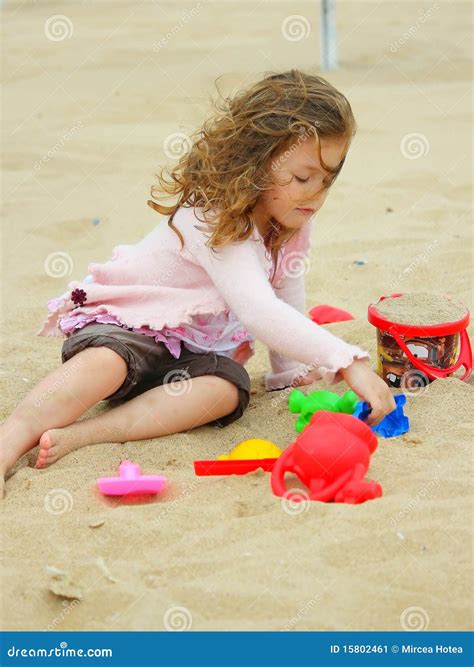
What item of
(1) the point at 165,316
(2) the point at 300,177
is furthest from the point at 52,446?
(2) the point at 300,177

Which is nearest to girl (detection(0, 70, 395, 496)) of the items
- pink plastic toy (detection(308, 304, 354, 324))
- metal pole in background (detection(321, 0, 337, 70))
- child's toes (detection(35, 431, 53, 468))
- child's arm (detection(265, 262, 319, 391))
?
child's toes (detection(35, 431, 53, 468))

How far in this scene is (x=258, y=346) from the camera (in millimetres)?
3180

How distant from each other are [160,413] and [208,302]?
318 millimetres

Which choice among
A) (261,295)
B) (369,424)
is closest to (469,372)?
(369,424)

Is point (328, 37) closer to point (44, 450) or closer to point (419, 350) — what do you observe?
point (419, 350)

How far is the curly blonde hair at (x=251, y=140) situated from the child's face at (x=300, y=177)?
2 centimetres

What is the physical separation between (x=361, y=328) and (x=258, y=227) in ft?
2.13

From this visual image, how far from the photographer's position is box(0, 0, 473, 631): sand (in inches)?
67.2

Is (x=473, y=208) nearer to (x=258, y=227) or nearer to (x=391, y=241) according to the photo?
(x=391, y=241)

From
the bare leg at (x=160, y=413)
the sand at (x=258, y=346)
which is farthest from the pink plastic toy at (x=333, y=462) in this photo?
the bare leg at (x=160, y=413)

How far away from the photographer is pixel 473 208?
4.12 meters

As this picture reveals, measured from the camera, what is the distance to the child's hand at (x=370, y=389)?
85.3 inches

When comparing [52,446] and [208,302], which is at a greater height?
[208,302]

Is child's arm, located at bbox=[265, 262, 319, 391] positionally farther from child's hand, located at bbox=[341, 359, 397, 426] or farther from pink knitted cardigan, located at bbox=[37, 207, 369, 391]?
child's hand, located at bbox=[341, 359, 397, 426]
